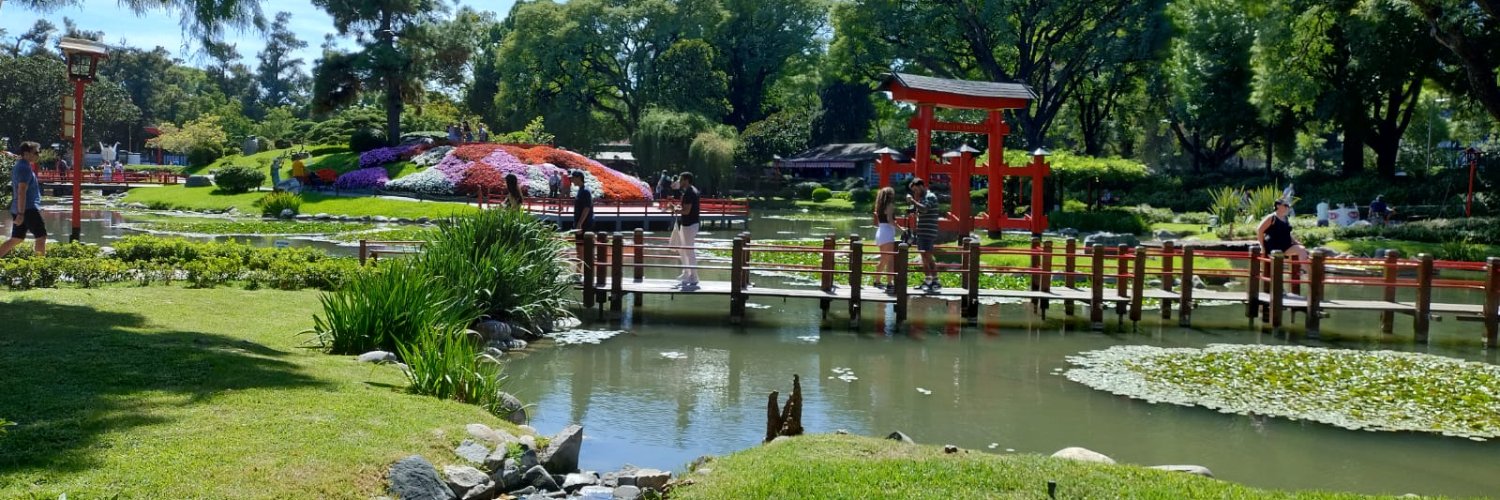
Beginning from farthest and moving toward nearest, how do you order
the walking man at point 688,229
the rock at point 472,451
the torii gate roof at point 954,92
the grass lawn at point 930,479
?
the torii gate roof at point 954,92 → the walking man at point 688,229 → the rock at point 472,451 → the grass lawn at point 930,479

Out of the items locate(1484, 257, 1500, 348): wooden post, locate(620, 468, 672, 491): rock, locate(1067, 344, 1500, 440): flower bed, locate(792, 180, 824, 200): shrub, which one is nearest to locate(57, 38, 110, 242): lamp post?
locate(620, 468, 672, 491): rock

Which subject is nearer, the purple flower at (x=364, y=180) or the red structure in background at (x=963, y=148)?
the red structure in background at (x=963, y=148)

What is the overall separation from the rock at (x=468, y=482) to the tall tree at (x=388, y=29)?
4832cm

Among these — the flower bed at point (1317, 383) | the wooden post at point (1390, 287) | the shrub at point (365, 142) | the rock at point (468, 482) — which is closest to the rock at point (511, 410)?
the rock at point (468, 482)

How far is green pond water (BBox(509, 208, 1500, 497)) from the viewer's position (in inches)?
389

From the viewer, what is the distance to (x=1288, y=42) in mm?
39125

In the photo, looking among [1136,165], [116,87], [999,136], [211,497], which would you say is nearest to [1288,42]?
[1136,165]

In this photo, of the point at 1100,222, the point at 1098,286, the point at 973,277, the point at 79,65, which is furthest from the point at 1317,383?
the point at 1100,222

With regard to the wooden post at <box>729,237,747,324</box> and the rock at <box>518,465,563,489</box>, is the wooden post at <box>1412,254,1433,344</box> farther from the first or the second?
the rock at <box>518,465,563,489</box>

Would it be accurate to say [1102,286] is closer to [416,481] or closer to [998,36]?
[416,481]

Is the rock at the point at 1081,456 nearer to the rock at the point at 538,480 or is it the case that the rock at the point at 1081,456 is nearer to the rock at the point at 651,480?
the rock at the point at 651,480

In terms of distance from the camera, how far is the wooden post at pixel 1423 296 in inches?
627

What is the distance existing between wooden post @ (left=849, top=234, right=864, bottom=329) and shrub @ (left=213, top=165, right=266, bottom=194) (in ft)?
131

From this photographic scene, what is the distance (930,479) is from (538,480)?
2.83 m
